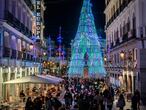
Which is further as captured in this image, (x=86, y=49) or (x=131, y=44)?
(x=86, y=49)

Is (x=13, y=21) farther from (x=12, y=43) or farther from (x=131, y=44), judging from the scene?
(x=131, y=44)

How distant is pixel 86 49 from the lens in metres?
71.2

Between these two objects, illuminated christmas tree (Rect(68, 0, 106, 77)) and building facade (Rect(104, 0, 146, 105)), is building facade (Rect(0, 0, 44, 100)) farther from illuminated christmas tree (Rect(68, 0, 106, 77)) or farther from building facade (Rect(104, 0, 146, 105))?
illuminated christmas tree (Rect(68, 0, 106, 77))

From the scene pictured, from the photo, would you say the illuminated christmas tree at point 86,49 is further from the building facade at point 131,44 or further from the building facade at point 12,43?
the building facade at point 12,43

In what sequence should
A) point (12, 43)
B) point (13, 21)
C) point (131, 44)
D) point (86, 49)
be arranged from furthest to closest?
point (86, 49), point (131, 44), point (12, 43), point (13, 21)

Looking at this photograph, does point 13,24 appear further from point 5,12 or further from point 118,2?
point 118,2

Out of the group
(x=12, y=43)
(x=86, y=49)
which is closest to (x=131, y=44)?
(x=12, y=43)

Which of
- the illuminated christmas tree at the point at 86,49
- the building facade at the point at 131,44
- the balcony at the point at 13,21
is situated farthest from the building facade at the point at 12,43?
the illuminated christmas tree at the point at 86,49

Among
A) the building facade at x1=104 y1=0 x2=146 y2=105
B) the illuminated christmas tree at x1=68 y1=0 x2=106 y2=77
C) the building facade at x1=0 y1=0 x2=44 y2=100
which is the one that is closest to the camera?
the building facade at x1=0 y1=0 x2=44 y2=100

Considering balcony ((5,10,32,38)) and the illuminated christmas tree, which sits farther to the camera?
the illuminated christmas tree

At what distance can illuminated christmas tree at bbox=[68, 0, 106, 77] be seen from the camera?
71.1 metres

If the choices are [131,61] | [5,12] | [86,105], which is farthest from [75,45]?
[86,105]

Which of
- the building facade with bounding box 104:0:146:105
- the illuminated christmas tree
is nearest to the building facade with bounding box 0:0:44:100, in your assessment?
the building facade with bounding box 104:0:146:105

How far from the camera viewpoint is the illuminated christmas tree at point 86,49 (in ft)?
233
